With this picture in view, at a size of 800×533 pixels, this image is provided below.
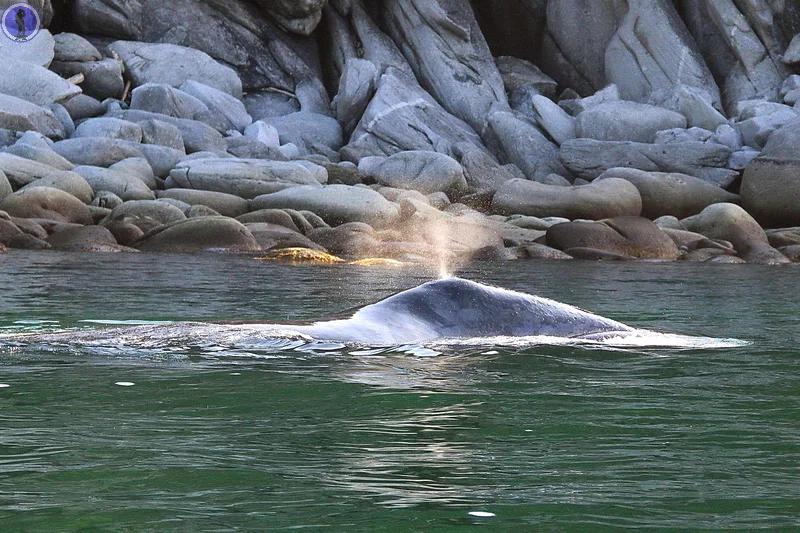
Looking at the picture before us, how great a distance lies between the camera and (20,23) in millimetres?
25719

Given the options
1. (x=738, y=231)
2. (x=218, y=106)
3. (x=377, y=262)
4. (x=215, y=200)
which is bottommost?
(x=377, y=262)

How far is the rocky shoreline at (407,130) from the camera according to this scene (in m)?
16.2

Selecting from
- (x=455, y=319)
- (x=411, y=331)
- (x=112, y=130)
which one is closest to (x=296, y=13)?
(x=112, y=130)

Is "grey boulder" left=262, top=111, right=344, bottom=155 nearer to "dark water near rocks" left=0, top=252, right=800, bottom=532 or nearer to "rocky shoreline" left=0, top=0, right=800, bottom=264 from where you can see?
"rocky shoreline" left=0, top=0, right=800, bottom=264

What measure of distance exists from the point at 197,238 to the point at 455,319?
9.89m

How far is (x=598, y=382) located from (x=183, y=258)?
376 inches

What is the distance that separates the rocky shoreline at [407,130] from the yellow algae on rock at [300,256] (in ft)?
1.64

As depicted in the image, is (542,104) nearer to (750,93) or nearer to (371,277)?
(750,93)

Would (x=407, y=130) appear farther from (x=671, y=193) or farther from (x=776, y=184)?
(x=776, y=184)

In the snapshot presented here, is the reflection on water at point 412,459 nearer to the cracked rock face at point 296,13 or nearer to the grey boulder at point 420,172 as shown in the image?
the grey boulder at point 420,172

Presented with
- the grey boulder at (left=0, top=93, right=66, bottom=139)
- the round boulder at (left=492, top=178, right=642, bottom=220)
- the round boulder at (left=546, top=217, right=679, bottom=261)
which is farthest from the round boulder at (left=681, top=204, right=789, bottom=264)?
the grey boulder at (left=0, top=93, right=66, bottom=139)

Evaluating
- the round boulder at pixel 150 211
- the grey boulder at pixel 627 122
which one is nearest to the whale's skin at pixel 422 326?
the round boulder at pixel 150 211

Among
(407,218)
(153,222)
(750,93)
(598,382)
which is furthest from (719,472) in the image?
(750,93)

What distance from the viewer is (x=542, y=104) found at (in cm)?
2734
